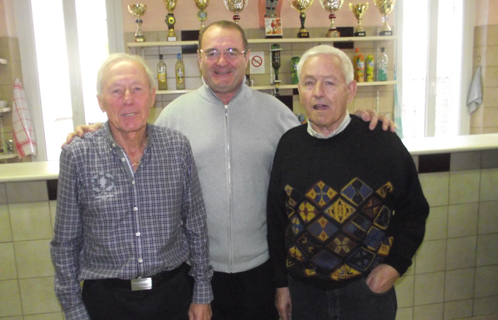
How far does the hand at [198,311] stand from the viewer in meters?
1.39

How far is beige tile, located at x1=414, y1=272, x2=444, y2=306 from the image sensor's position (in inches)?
82.3

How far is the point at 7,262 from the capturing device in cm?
180

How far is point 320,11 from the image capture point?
169 inches

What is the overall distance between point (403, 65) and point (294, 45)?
1.35 meters

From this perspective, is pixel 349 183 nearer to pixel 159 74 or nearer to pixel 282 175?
pixel 282 175

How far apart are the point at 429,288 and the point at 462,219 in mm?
390

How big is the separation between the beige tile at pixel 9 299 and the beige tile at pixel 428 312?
6.26 feet

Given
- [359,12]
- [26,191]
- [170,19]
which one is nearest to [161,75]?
[170,19]

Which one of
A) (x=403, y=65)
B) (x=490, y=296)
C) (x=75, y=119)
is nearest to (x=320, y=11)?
(x=403, y=65)

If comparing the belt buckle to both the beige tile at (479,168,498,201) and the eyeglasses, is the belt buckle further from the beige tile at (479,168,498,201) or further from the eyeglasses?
the beige tile at (479,168,498,201)

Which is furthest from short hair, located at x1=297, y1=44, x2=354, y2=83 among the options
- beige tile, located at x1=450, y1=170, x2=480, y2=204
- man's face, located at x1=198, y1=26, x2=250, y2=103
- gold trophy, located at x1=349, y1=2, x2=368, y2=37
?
gold trophy, located at x1=349, y1=2, x2=368, y2=37

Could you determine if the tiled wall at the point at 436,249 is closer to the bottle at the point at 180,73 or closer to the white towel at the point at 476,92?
the bottle at the point at 180,73

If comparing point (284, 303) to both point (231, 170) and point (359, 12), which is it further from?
point (359, 12)

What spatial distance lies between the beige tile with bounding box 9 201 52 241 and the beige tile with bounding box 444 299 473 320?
1983mm
